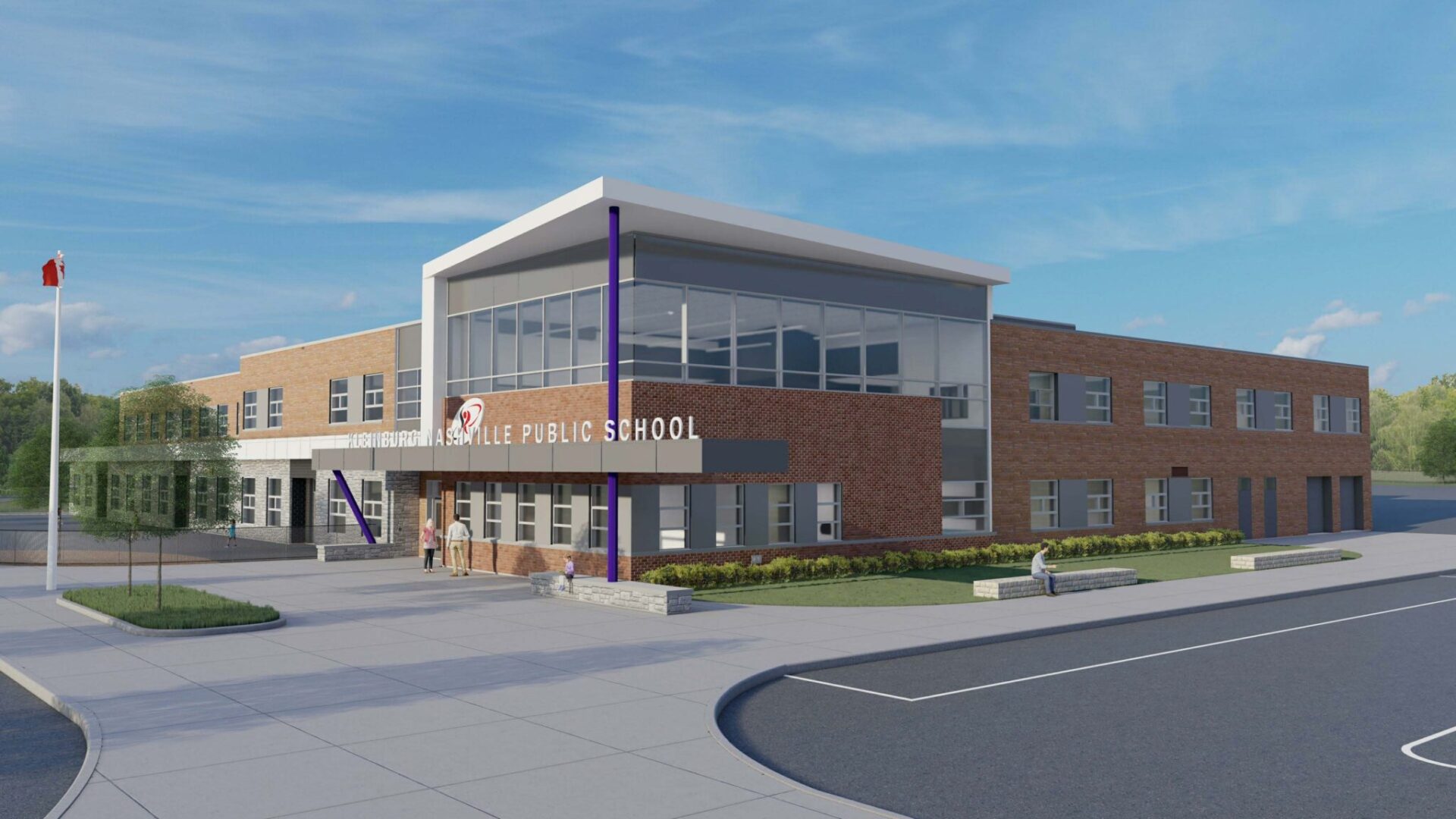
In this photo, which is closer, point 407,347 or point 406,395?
point 407,347

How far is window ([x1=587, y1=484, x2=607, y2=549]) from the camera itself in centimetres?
2727

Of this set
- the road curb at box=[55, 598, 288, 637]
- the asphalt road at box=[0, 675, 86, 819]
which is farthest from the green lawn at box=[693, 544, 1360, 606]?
the asphalt road at box=[0, 675, 86, 819]

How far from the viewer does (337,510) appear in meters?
40.2

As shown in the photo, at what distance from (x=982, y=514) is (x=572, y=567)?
1601cm

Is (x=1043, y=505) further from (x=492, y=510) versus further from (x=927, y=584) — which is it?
(x=492, y=510)

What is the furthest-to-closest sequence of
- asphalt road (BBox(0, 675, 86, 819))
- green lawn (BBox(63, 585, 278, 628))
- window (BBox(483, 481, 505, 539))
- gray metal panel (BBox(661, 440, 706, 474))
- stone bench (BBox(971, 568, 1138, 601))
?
window (BBox(483, 481, 505, 539))
stone bench (BBox(971, 568, 1138, 601))
gray metal panel (BBox(661, 440, 706, 474))
green lawn (BBox(63, 585, 278, 628))
asphalt road (BBox(0, 675, 86, 819))

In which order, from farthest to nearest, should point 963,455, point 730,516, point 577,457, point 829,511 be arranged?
point 963,455 → point 829,511 → point 730,516 → point 577,457

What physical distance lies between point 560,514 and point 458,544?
145 inches

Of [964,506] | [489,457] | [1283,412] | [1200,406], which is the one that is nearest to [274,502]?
[489,457]

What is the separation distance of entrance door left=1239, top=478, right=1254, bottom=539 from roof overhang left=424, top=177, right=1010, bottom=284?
19910mm

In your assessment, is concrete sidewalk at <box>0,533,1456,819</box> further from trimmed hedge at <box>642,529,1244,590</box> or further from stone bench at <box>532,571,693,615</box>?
trimmed hedge at <box>642,529,1244,590</box>

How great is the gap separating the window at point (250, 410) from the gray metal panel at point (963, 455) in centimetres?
3167

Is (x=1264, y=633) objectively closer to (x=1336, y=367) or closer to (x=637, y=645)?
(x=637, y=645)

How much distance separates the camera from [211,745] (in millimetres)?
11352
